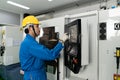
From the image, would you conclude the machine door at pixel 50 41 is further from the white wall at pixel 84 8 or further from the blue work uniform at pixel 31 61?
the white wall at pixel 84 8

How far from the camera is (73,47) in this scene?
1815 mm

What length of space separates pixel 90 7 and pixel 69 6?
1127mm

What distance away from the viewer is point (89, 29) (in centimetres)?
182

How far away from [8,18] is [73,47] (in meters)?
7.14

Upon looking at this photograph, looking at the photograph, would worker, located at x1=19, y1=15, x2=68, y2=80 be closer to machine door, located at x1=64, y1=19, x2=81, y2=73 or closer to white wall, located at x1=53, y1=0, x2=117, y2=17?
machine door, located at x1=64, y1=19, x2=81, y2=73

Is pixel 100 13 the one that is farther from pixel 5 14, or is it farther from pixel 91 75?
pixel 5 14

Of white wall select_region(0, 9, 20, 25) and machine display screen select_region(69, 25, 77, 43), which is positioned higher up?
white wall select_region(0, 9, 20, 25)

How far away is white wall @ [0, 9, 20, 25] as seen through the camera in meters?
7.85

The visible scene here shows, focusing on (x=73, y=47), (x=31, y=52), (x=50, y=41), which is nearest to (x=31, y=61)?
(x=31, y=52)

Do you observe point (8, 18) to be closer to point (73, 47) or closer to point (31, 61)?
point (31, 61)

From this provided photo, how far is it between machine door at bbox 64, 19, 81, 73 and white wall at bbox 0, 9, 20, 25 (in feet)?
21.9

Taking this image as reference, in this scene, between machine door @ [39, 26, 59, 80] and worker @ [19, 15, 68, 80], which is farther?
machine door @ [39, 26, 59, 80]

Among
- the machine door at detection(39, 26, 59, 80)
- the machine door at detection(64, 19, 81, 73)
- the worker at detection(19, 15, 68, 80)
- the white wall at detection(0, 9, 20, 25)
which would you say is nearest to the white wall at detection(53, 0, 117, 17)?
the white wall at detection(0, 9, 20, 25)

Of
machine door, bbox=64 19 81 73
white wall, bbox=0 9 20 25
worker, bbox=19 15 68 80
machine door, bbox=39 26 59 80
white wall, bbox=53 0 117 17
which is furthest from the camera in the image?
white wall, bbox=0 9 20 25
